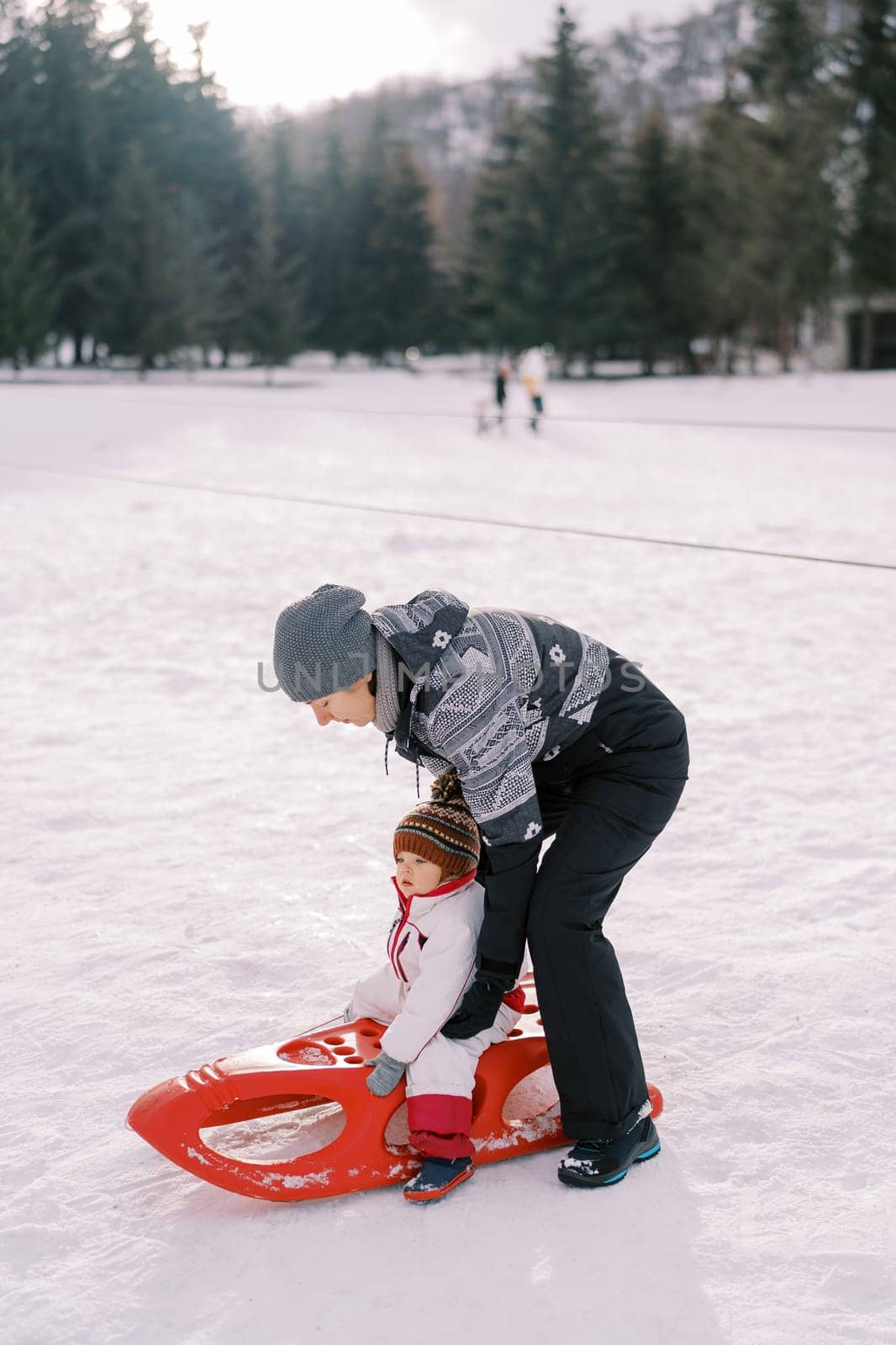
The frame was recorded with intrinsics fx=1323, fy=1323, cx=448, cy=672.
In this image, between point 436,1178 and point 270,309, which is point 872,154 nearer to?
point 270,309

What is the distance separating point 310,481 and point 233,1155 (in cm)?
1169

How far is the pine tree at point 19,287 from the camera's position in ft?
127

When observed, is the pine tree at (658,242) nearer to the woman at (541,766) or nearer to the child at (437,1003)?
the woman at (541,766)

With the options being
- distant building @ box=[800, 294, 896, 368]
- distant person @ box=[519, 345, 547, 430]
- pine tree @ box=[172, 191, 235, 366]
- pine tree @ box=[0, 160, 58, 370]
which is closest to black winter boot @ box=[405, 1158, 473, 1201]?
distant person @ box=[519, 345, 547, 430]

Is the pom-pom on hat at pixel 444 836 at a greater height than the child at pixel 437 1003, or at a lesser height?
greater

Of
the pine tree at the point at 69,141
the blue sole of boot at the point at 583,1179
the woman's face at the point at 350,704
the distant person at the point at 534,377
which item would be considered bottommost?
the blue sole of boot at the point at 583,1179

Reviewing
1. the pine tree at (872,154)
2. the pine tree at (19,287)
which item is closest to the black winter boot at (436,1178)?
the pine tree at (872,154)

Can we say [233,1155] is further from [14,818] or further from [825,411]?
[825,411]

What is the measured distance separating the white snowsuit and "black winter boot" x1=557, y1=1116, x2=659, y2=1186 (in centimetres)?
19

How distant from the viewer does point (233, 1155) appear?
2471 millimetres

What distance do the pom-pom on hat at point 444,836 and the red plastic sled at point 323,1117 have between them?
427 millimetres

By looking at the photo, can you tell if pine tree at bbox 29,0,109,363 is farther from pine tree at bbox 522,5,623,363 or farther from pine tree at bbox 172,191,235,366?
pine tree at bbox 522,5,623,363

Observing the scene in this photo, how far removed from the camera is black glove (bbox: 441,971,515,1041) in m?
2.35

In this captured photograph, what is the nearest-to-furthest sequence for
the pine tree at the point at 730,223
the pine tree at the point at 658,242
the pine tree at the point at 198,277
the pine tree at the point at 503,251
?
the pine tree at the point at 730,223, the pine tree at the point at 503,251, the pine tree at the point at 658,242, the pine tree at the point at 198,277
